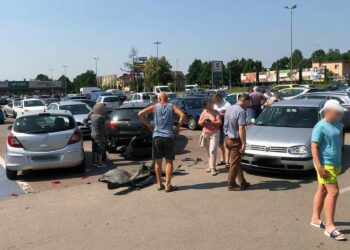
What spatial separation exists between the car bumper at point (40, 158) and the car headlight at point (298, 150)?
15.2ft

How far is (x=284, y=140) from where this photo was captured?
8414 mm

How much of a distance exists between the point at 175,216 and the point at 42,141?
14.4 feet

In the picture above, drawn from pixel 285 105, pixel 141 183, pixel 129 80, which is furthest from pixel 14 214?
pixel 129 80

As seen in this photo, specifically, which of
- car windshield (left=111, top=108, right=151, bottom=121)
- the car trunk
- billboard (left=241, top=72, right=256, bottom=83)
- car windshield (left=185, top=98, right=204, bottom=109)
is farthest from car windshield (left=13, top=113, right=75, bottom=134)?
billboard (left=241, top=72, right=256, bottom=83)

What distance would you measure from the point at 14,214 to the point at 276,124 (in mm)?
5815

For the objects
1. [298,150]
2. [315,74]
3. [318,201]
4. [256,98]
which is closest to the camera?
[318,201]

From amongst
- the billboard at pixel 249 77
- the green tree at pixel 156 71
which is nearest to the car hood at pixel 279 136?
the green tree at pixel 156 71

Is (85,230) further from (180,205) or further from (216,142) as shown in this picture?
(216,142)

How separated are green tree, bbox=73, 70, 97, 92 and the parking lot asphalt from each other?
457 feet

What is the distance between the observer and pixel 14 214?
679cm

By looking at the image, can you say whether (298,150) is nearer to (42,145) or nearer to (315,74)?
(42,145)

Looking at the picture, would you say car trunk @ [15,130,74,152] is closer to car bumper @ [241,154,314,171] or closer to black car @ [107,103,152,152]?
black car @ [107,103,152,152]

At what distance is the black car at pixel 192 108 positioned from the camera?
1906cm

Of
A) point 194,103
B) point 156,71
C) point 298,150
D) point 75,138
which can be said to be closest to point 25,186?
point 75,138
